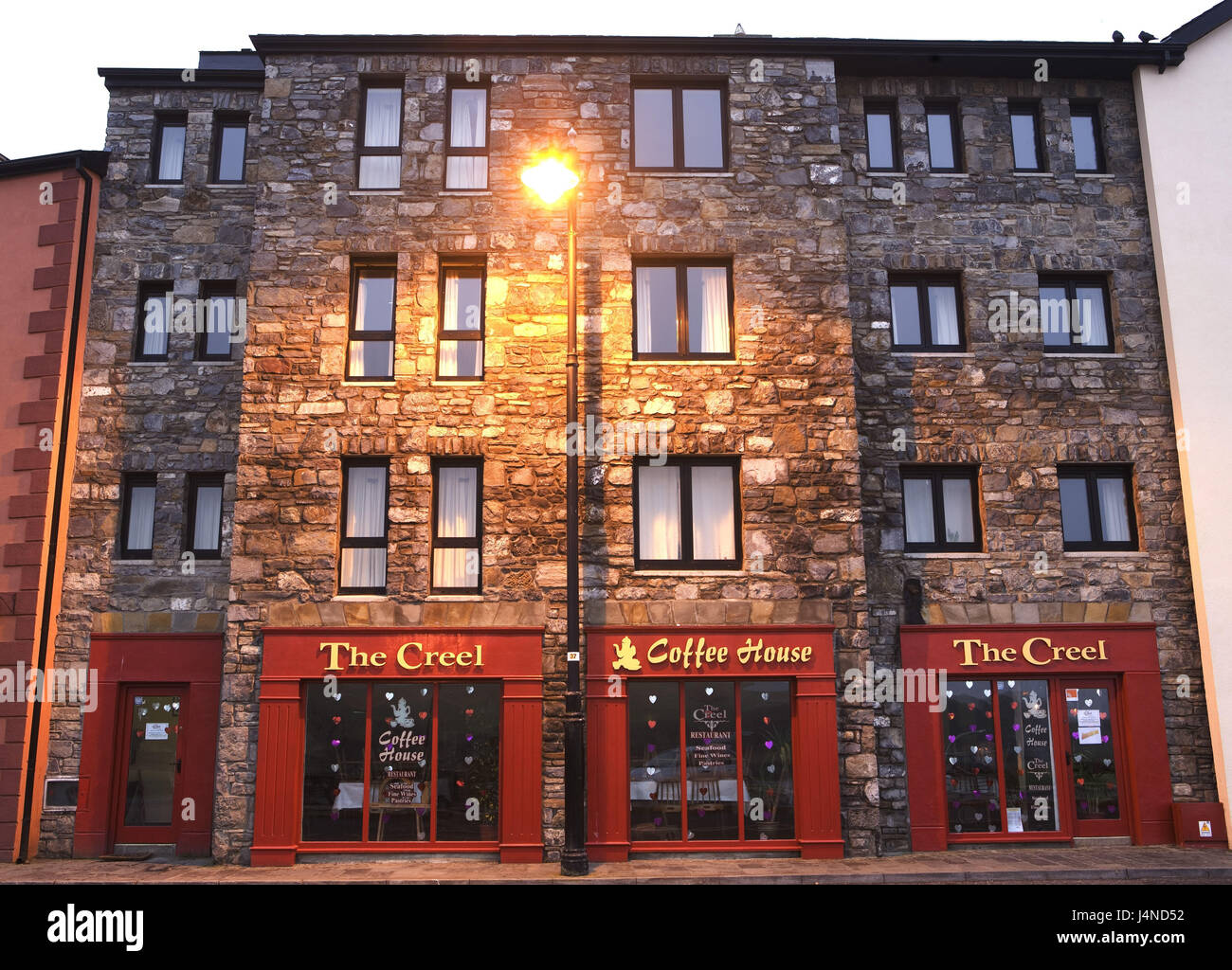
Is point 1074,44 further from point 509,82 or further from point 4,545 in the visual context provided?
point 4,545

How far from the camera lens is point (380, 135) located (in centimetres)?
1531

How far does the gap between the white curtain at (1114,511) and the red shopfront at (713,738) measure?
489 cm

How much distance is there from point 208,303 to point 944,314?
11354mm

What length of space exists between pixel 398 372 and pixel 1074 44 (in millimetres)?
11485

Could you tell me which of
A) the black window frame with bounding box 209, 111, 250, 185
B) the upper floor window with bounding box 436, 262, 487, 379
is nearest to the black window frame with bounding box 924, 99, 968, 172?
the upper floor window with bounding box 436, 262, 487, 379

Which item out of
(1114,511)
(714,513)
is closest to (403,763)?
(714,513)

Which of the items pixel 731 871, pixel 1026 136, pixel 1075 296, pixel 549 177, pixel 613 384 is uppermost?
pixel 1026 136

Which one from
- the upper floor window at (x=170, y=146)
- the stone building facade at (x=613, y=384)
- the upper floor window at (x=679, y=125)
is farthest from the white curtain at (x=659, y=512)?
the upper floor window at (x=170, y=146)

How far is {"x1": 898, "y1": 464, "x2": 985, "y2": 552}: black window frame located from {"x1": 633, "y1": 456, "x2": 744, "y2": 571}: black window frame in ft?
8.45

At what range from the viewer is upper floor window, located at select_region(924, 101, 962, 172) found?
52.9 feet

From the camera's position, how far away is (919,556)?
14.9m

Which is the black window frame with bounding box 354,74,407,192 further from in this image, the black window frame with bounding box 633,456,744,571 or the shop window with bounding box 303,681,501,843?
the shop window with bounding box 303,681,501,843

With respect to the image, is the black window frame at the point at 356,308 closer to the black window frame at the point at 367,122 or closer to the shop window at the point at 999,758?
the black window frame at the point at 367,122

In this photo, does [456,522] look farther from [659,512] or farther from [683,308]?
[683,308]
